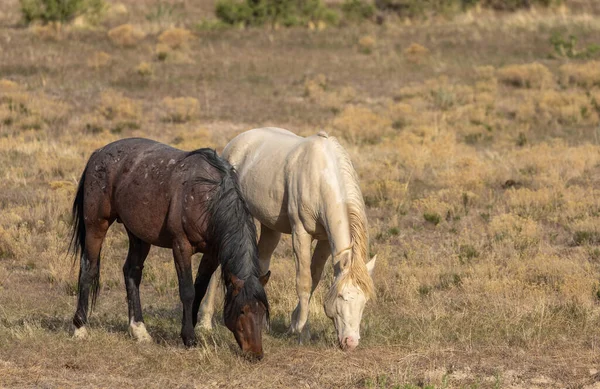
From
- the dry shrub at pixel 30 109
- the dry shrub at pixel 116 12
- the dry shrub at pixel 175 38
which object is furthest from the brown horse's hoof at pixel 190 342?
the dry shrub at pixel 116 12

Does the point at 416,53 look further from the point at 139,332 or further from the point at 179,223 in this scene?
the point at 179,223

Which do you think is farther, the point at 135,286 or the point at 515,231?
the point at 515,231

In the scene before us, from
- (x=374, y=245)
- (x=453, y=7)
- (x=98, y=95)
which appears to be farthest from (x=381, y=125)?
(x=453, y=7)

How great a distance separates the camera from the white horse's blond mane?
23.4 ft

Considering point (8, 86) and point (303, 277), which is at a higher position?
point (303, 277)

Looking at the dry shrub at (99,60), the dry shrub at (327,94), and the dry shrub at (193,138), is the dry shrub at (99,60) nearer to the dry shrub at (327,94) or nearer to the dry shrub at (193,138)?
the dry shrub at (327,94)

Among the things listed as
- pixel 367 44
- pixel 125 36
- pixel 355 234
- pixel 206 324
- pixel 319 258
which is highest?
pixel 355 234

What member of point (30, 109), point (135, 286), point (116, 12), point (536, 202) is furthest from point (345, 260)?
point (116, 12)

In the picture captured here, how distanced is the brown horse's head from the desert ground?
187mm

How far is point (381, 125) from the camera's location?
67.2ft

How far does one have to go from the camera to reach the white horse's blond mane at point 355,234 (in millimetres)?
7129

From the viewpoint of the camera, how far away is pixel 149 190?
7.80 meters

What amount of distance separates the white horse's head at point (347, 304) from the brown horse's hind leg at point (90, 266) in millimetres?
2445

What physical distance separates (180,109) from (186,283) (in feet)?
45.3
